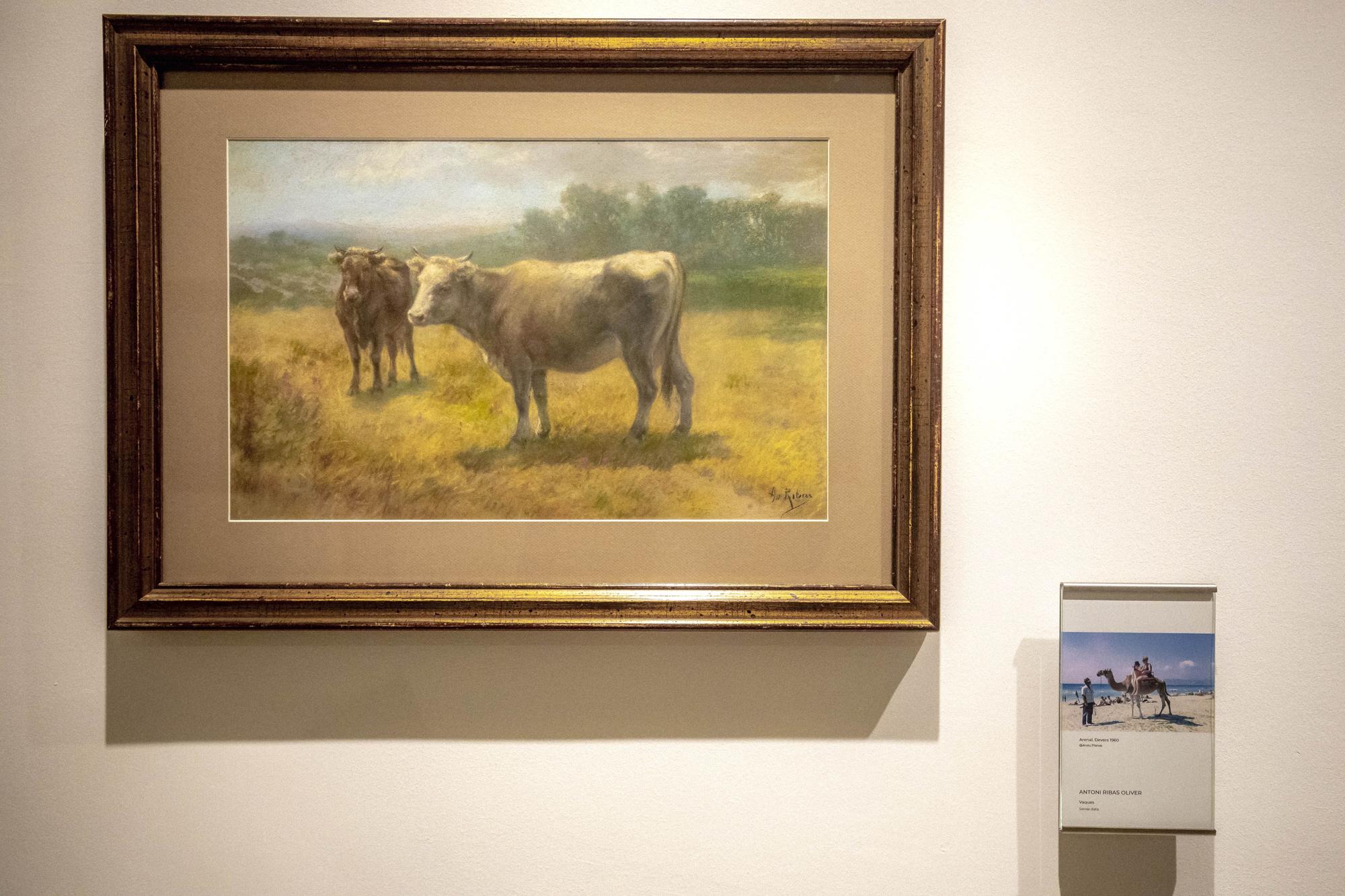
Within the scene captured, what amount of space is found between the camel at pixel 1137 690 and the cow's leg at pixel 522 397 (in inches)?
28.7

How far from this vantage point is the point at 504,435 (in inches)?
41.0

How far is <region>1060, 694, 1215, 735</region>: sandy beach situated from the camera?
1017 mm

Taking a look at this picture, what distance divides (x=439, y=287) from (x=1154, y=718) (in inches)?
38.6

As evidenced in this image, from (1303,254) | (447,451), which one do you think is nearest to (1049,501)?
(1303,254)

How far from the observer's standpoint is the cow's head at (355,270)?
103cm

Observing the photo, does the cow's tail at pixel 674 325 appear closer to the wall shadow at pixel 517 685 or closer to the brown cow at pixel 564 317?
the brown cow at pixel 564 317

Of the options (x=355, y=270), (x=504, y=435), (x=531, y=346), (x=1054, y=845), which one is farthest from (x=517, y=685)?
(x=1054, y=845)

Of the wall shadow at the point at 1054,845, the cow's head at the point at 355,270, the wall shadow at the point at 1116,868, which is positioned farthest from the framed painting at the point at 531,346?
the wall shadow at the point at 1116,868

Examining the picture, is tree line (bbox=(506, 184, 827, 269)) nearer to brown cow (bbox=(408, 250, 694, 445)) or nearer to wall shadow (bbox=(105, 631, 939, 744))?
brown cow (bbox=(408, 250, 694, 445))

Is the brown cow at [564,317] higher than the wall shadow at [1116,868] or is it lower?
higher

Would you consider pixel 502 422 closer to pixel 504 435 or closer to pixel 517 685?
pixel 504 435
